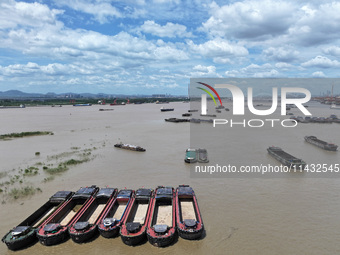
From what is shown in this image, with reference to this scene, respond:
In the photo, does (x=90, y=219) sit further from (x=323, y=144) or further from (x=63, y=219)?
(x=323, y=144)

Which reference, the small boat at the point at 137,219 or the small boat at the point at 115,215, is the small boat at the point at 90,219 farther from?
the small boat at the point at 137,219

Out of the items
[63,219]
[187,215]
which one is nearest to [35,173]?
[63,219]

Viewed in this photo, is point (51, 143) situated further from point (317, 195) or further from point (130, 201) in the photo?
point (317, 195)

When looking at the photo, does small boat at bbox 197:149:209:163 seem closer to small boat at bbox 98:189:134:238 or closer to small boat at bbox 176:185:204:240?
small boat at bbox 176:185:204:240

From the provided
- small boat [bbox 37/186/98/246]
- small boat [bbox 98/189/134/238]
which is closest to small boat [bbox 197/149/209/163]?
small boat [bbox 98/189/134/238]

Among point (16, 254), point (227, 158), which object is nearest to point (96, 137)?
point (227, 158)

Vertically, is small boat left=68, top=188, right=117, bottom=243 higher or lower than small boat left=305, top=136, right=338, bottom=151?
lower
